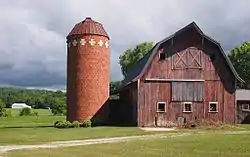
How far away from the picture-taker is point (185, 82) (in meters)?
41.2

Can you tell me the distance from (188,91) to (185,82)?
0.85 meters

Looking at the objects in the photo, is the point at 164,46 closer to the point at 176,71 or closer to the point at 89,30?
the point at 176,71

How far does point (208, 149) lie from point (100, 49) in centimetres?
2646

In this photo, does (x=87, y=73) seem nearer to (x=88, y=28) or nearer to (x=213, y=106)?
(x=88, y=28)

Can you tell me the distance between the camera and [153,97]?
40406 mm

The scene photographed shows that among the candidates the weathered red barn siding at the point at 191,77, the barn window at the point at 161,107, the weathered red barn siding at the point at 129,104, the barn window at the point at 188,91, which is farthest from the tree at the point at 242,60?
the barn window at the point at 161,107

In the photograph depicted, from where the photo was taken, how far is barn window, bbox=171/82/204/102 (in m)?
40.9

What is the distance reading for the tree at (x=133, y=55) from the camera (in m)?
81.2

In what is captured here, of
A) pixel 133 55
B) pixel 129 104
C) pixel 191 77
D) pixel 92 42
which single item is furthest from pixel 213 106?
pixel 133 55

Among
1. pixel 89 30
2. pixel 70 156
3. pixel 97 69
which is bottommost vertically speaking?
pixel 70 156

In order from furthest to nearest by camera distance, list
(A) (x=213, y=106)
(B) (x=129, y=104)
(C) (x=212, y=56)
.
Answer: (B) (x=129, y=104) < (C) (x=212, y=56) < (A) (x=213, y=106)

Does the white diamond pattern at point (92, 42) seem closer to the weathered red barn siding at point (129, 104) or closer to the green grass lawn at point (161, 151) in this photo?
the weathered red barn siding at point (129, 104)

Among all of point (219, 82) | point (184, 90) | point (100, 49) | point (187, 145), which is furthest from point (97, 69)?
point (187, 145)

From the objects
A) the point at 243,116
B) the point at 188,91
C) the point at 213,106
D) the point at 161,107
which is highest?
the point at 188,91
